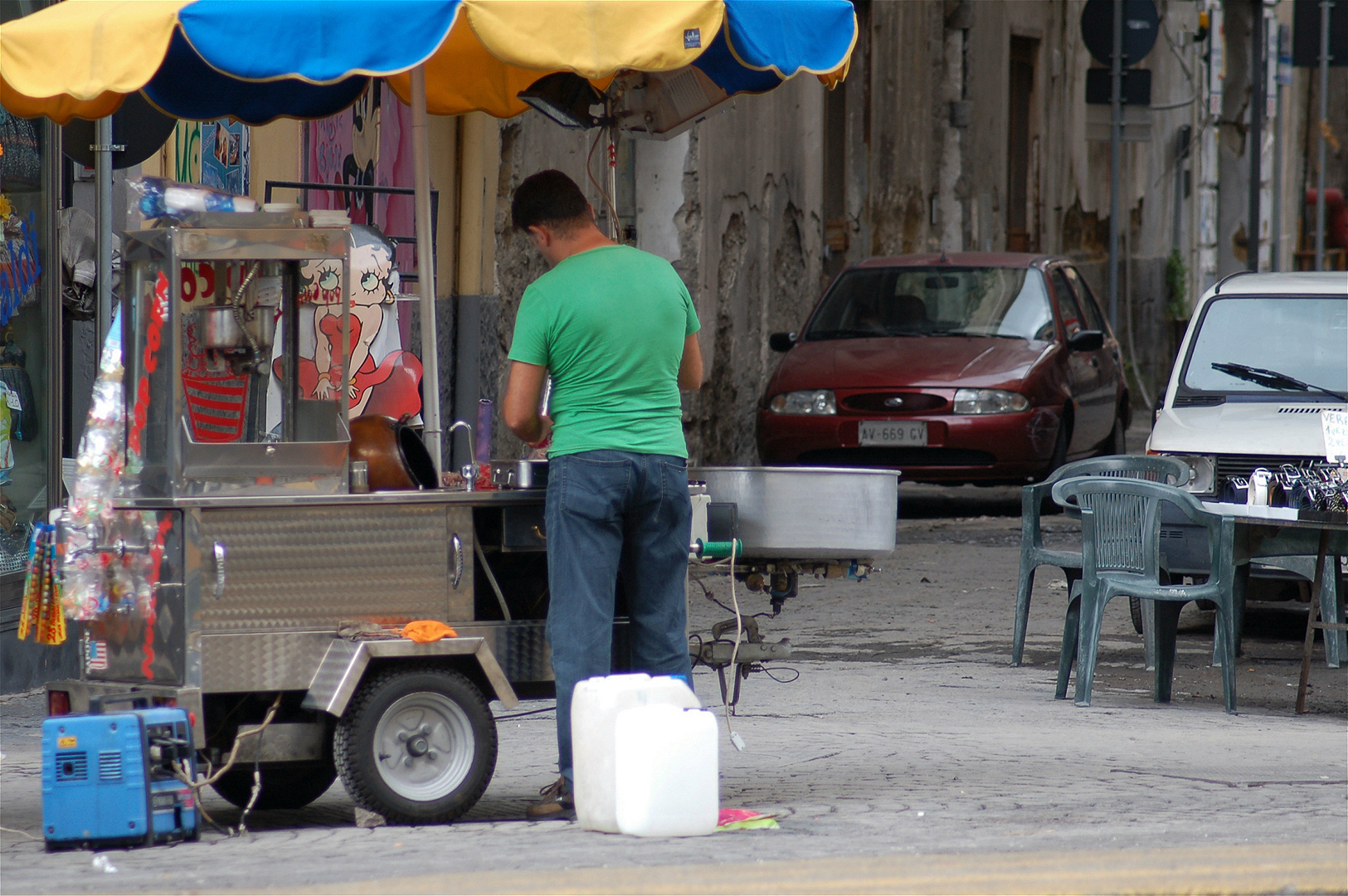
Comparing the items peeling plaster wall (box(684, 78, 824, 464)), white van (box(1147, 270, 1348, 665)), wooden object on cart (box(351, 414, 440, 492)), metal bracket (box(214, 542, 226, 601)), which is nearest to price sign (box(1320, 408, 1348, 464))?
white van (box(1147, 270, 1348, 665))

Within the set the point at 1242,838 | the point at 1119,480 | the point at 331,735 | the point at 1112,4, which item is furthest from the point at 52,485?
the point at 1112,4

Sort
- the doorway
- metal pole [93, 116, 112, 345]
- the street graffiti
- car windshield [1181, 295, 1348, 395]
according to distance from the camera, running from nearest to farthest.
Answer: metal pole [93, 116, 112, 345] < the street graffiti < car windshield [1181, 295, 1348, 395] < the doorway

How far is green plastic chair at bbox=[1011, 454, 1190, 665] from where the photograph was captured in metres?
8.52

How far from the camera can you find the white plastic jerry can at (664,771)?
531 centimetres

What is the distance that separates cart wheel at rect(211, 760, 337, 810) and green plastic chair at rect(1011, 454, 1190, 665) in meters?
3.53

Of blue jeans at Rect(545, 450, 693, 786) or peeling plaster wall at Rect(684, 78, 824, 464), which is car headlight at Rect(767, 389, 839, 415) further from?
blue jeans at Rect(545, 450, 693, 786)

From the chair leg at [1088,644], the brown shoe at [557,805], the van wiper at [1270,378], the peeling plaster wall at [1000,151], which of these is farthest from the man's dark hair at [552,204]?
the peeling plaster wall at [1000,151]

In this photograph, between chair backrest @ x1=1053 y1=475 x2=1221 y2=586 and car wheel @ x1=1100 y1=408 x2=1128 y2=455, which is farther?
car wheel @ x1=1100 y1=408 x2=1128 y2=455

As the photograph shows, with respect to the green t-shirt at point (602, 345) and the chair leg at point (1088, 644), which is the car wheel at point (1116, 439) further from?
the green t-shirt at point (602, 345)

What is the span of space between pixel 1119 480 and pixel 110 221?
4.08 metres

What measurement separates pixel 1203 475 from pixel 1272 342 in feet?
4.06

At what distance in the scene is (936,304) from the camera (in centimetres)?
1393

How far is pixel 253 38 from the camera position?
17.3 ft

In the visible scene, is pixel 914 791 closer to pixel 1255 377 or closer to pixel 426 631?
pixel 426 631
